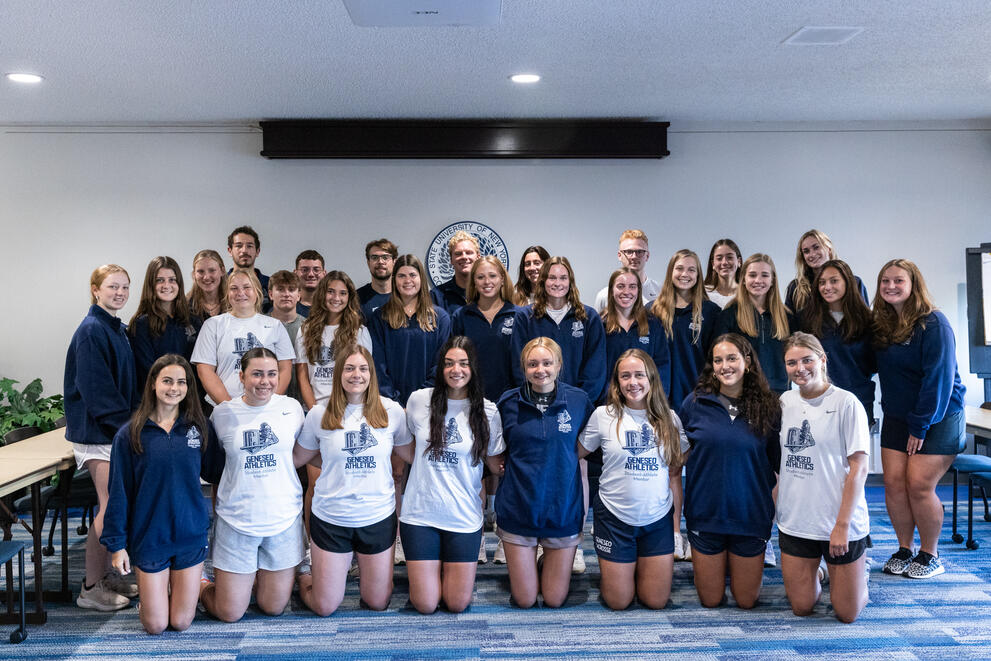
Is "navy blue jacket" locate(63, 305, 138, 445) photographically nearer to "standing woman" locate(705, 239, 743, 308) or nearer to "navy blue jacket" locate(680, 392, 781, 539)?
"navy blue jacket" locate(680, 392, 781, 539)

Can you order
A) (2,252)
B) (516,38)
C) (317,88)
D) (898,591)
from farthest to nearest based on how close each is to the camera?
1. (2,252)
2. (317,88)
3. (516,38)
4. (898,591)

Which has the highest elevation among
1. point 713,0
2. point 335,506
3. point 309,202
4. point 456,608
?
point 713,0

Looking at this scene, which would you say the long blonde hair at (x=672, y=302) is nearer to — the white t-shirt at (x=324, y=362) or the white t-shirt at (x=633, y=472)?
the white t-shirt at (x=633, y=472)

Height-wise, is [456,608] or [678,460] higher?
[678,460]

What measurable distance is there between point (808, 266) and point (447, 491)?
233cm

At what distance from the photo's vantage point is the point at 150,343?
12.7ft

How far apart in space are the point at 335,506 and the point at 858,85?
3981mm

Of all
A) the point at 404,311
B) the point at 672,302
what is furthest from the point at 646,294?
the point at 404,311

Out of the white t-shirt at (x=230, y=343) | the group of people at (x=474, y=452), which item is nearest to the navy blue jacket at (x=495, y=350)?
the group of people at (x=474, y=452)

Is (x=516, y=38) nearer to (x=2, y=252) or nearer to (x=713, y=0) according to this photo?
(x=713, y=0)

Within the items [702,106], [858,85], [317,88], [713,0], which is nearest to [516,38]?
[713,0]

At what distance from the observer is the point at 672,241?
6117mm

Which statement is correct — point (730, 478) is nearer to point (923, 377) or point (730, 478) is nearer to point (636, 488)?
point (636, 488)

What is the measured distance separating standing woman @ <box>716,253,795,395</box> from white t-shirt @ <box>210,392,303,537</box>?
7.21ft
